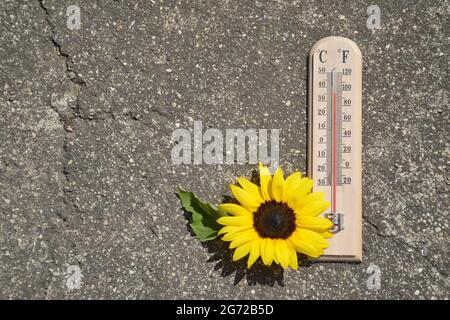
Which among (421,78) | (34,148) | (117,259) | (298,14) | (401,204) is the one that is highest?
(298,14)

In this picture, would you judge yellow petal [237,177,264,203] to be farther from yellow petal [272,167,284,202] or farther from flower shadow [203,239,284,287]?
flower shadow [203,239,284,287]

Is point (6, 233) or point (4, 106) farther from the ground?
point (4, 106)

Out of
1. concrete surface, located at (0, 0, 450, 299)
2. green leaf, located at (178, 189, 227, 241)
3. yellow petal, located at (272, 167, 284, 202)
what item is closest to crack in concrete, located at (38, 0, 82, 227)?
concrete surface, located at (0, 0, 450, 299)

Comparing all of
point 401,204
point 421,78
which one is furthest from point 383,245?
point 421,78

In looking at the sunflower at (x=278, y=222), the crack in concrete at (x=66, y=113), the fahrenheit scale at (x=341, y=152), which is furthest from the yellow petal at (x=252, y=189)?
the crack in concrete at (x=66, y=113)
